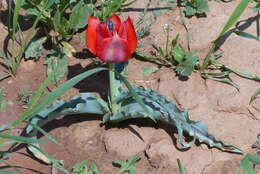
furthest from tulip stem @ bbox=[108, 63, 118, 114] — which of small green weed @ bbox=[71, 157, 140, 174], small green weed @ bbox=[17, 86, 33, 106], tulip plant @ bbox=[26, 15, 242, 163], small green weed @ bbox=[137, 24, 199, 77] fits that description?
small green weed @ bbox=[17, 86, 33, 106]

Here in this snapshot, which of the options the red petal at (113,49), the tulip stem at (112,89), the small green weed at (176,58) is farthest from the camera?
the small green weed at (176,58)

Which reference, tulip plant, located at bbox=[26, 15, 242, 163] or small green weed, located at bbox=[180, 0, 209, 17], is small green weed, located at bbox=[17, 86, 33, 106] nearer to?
tulip plant, located at bbox=[26, 15, 242, 163]

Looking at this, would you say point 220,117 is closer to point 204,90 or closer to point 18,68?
point 204,90

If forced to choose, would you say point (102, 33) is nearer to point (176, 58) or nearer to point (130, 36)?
point (130, 36)

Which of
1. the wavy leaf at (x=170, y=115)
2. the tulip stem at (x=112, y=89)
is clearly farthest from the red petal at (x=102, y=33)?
the wavy leaf at (x=170, y=115)

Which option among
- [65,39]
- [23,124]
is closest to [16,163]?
[23,124]

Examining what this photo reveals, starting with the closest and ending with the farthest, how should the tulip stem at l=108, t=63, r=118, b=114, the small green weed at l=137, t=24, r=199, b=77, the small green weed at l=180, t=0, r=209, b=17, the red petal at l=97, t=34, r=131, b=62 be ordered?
the red petal at l=97, t=34, r=131, b=62, the tulip stem at l=108, t=63, r=118, b=114, the small green weed at l=137, t=24, r=199, b=77, the small green weed at l=180, t=0, r=209, b=17

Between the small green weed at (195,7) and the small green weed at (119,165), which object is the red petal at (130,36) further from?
the small green weed at (195,7)
